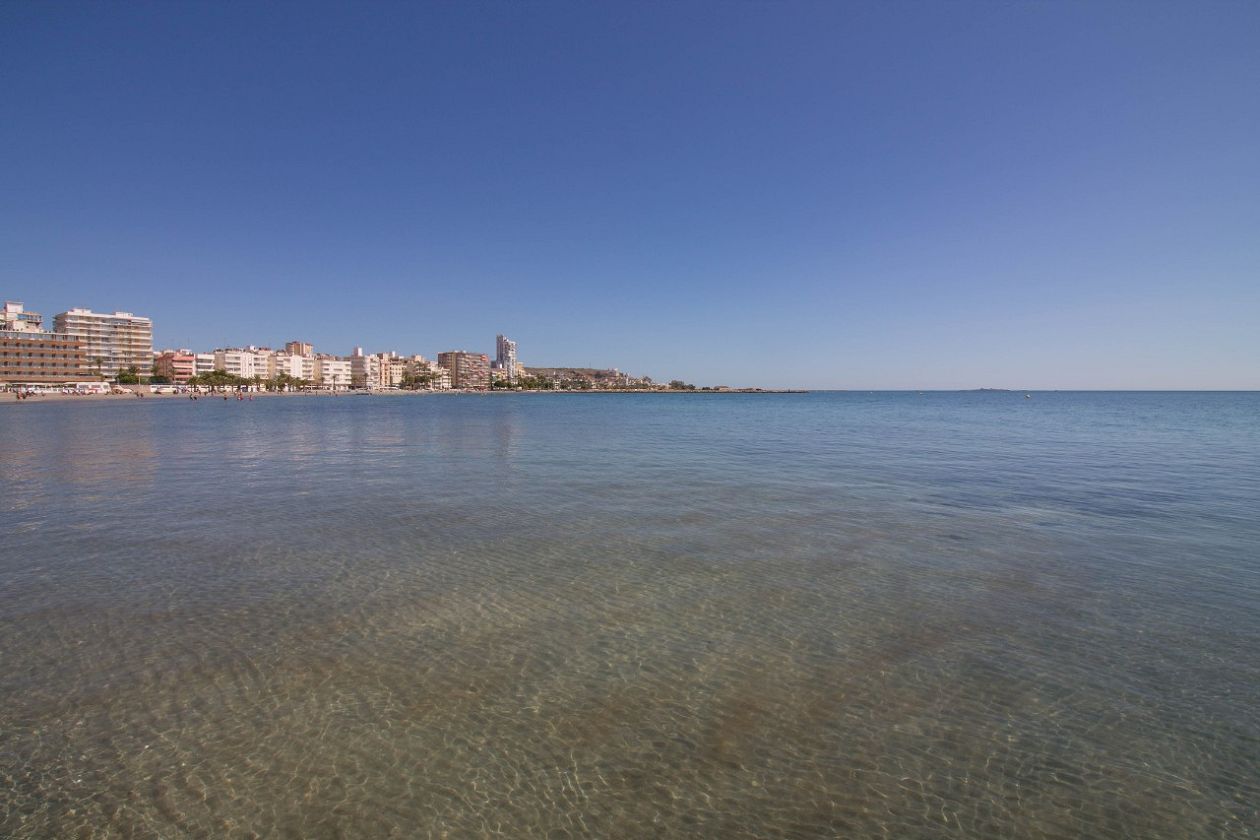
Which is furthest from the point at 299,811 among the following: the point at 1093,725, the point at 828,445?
the point at 828,445

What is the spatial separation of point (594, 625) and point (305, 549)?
651cm

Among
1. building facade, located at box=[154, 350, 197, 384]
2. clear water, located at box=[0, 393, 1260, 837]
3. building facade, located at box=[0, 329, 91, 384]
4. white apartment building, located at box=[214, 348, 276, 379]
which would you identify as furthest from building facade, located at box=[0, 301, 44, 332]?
clear water, located at box=[0, 393, 1260, 837]

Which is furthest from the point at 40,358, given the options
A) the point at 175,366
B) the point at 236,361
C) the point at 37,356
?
the point at 236,361

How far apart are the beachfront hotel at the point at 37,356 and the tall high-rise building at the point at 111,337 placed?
48.7ft

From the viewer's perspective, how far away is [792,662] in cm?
636

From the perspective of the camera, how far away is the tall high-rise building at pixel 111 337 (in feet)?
488

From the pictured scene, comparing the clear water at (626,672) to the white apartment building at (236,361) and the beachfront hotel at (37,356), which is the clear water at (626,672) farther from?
the white apartment building at (236,361)

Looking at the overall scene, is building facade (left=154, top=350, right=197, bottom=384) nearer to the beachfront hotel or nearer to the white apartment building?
the white apartment building

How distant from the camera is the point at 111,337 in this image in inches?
6073

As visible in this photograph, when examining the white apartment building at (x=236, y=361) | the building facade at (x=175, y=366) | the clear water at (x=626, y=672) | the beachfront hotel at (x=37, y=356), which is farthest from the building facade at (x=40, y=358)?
the clear water at (x=626, y=672)

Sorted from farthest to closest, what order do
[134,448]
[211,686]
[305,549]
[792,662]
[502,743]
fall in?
[134,448], [305,549], [792,662], [211,686], [502,743]

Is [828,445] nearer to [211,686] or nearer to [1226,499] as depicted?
[1226,499]

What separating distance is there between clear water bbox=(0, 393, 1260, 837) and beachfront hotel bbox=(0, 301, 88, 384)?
519 ft

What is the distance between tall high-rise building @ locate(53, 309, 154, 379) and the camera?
149 m
